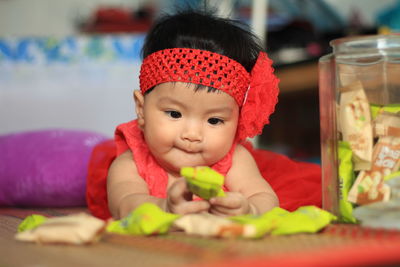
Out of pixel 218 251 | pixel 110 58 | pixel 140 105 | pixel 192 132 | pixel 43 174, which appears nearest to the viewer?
pixel 218 251

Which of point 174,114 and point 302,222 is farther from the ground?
point 174,114

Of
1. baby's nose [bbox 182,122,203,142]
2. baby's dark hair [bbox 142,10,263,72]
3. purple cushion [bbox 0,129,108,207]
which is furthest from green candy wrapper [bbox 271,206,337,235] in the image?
purple cushion [bbox 0,129,108,207]

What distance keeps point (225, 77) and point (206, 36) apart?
9cm

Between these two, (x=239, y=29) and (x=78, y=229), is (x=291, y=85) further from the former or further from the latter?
(x=78, y=229)

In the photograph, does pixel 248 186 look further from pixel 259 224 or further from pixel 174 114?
pixel 259 224

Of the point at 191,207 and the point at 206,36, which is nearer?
the point at 191,207

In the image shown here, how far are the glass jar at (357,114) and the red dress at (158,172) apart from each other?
24cm

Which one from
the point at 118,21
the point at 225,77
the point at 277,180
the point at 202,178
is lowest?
the point at 277,180

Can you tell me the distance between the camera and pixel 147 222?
0.75 meters

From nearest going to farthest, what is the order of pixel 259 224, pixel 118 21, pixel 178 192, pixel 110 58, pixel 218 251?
pixel 218 251
pixel 259 224
pixel 178 192
pixel 110 58
pixel 118 21

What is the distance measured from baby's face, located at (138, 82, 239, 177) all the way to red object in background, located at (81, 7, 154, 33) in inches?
75.9

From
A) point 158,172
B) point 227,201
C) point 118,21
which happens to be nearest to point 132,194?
point 158,172

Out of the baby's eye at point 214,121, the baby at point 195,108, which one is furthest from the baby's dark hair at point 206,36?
the baby's eye at point 214,121

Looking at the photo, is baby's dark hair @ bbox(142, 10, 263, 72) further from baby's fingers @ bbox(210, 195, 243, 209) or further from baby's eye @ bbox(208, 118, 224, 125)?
baby's fingers @ bbox(210, 195, 243, 209)
